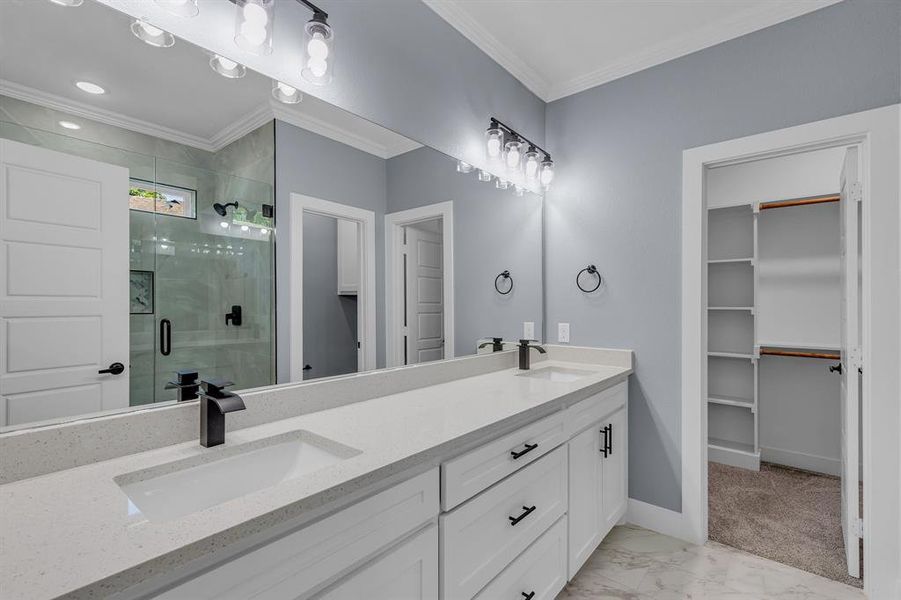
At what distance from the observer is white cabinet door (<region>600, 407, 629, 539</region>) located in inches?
81.6

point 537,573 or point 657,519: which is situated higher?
point 537,573

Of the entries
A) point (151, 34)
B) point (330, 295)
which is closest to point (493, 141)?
point (330, 295)

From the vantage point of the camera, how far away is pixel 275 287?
1385mm

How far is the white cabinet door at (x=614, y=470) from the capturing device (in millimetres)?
2072

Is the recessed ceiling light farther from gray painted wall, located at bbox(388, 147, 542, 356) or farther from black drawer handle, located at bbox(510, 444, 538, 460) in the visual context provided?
black drawer handle, located at bbox(510, 444, 538, 460)

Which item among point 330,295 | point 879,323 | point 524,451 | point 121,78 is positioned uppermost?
point 121,78

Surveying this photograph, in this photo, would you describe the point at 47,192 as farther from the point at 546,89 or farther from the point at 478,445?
the point at 546,89

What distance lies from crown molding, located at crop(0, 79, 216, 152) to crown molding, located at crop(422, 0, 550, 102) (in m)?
1.33

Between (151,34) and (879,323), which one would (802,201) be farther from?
(151,34)

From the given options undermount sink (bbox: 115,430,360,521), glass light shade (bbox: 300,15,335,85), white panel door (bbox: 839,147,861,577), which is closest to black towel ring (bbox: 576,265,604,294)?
white panel door (bbox: 839,147,861,577)

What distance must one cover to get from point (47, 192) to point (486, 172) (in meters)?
1.80

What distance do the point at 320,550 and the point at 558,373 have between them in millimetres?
1820

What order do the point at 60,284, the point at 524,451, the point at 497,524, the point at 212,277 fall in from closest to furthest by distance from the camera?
the point at 60,284
the point at 212,277
the point at 497,524
the point at 524,451

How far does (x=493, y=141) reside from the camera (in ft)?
7.50
